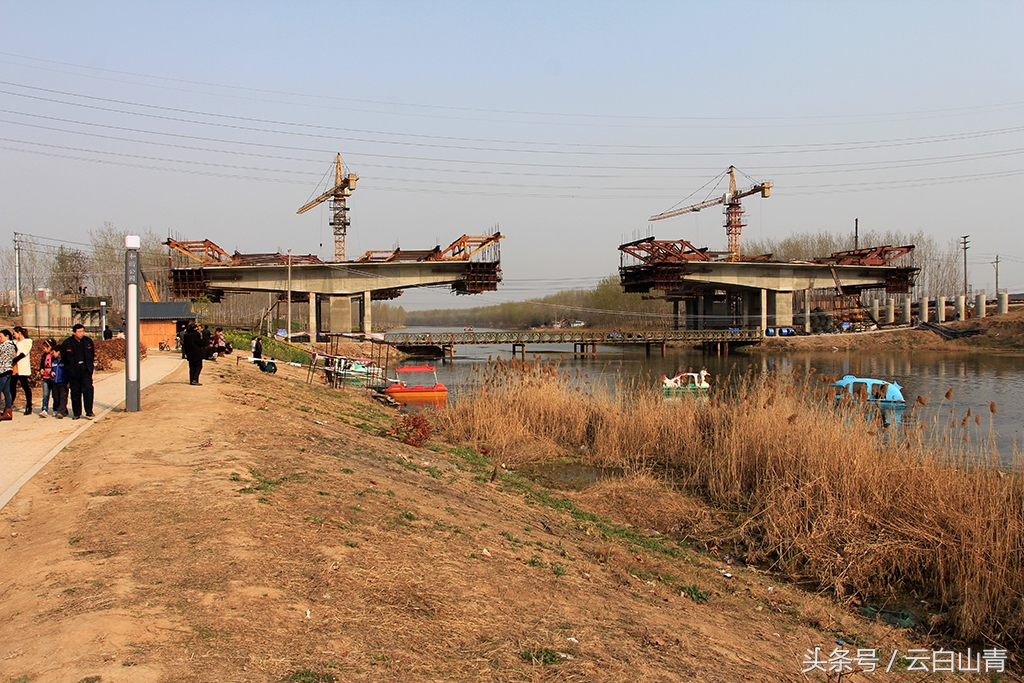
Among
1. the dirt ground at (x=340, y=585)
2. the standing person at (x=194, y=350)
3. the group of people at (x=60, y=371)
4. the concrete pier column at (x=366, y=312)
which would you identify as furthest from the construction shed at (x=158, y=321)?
the dirt ground at (x=340, y=585)

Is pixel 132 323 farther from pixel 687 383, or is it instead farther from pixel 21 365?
pixel 687 383

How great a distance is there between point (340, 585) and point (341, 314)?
52.5m

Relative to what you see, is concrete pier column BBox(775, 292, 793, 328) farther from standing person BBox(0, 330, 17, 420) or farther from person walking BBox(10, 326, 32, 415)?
standing person BBox(0, 330, 17, 420)

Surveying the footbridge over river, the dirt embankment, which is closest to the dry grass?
the footbridge over river

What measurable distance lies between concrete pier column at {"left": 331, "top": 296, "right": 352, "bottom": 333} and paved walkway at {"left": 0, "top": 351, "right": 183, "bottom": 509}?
38877mm

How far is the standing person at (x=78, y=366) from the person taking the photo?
12.1 m

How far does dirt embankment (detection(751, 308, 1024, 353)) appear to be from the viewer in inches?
2259

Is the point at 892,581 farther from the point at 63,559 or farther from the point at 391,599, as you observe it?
the point at 63,559

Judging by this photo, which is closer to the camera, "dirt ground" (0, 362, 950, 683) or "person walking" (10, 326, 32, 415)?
"dirt ground" (0, 362, 950, 683)

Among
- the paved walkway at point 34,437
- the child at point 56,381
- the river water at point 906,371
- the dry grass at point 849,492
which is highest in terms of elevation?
the child at point 56,381

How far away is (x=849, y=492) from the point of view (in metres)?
9.25

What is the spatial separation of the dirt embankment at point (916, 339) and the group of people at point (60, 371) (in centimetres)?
5752

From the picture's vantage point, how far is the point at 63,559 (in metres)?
5.59

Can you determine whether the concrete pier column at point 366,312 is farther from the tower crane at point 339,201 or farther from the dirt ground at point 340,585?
the dirt ground at point 340,585
